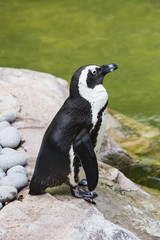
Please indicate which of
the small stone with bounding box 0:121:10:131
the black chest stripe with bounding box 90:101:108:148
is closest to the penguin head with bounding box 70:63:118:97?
the black chest stripe with bounding box 90:101:108:148

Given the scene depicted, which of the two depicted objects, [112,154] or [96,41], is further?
[96,41]

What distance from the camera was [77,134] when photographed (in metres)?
2.46

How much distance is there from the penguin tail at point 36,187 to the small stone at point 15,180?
4.9 inches

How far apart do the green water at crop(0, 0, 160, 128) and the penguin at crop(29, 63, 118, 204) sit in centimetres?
269

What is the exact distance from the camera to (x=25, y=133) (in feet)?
11.2

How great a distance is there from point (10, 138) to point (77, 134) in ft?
2.81

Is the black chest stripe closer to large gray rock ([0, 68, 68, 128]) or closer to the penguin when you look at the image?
the penguin

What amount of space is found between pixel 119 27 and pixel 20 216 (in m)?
5.78

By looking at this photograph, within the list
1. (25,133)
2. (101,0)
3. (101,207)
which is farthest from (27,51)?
(101,207)

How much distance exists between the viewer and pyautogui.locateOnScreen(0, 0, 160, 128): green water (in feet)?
19.4

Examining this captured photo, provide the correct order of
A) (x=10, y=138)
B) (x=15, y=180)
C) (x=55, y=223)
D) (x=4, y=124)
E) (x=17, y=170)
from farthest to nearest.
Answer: (x=4, y=124)
(x=10, y=138)
(x=17, y=170)
(x=15, y=180)
(x=55, y=223)

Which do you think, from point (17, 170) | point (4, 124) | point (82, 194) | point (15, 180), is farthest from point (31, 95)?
point (82, 194)

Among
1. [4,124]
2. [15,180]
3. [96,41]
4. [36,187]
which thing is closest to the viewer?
[36,187]

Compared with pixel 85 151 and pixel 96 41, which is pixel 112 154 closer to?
pixel 85 151
